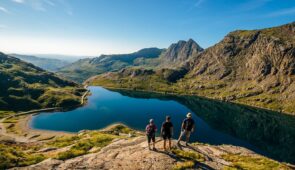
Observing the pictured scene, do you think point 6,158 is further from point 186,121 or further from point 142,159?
point 186,121

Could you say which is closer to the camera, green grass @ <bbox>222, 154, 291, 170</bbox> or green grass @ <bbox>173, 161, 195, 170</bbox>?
green grass @ <bbox>173, 161, 195, 170</bbox>

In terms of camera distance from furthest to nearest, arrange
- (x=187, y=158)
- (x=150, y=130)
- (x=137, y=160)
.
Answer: (x=150, y=130), (x=187, y=158), (x=137, y=160)

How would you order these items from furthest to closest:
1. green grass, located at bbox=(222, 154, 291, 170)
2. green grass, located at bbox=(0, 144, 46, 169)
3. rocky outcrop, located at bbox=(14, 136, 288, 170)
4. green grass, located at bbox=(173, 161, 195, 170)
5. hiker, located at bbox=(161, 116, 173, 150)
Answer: hiker, located at bbox=(161, 116, 173, 150)
green grass, located at bbox=(222, 154, 291, 170)
rocky outcrop, located at bbox=(14, 136, 288, 170)
green grass, located at bbox=(173, 161, 195, 170)
green grass, located at bbox=(0, 144, 46, 169)

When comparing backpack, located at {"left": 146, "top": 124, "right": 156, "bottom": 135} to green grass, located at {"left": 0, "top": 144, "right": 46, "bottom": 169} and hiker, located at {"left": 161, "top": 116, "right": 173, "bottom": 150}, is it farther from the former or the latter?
green grass, located at {"left": 0, "top": 144, "right": 46, "bottom": 169}

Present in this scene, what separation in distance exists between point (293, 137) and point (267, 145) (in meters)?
30.2

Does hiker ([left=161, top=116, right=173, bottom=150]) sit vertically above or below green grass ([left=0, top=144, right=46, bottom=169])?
above

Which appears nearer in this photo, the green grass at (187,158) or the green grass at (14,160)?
the green grass at (14,160)

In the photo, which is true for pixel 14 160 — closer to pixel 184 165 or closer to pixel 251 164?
pixel 184 165

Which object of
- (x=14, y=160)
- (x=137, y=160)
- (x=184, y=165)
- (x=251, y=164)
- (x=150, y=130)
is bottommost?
(x=251, y=164)

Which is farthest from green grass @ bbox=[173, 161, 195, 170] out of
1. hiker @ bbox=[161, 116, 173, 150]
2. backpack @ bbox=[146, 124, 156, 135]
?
backpack @ bbox=[146, 124, 156, 135]

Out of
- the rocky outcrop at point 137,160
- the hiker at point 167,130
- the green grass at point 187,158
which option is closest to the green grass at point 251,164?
the rocky outcrop at point 137,160

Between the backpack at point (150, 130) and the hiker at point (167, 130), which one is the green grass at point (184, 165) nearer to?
the hiker at point (167, 130)

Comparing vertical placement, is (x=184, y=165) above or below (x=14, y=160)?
above

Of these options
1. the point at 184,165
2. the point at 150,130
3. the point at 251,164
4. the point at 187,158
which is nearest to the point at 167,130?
the point at 150,130
